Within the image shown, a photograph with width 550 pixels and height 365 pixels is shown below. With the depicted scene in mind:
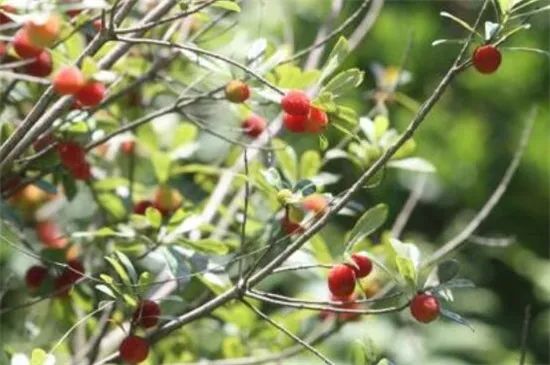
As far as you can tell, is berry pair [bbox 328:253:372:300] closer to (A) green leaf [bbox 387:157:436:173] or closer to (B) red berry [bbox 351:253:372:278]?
(B) red berry [bbox 351:253:372:278]

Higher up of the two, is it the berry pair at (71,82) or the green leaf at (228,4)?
the berry pair at (71,82)

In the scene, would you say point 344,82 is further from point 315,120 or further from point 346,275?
point 346,275

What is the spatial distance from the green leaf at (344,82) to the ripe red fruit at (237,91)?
8 centimetres

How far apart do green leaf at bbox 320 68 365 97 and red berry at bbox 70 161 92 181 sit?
0.28m

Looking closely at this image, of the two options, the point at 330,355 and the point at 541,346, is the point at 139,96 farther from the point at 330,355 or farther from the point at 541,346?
the point at 541,346

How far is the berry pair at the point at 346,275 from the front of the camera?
1045 millimetres

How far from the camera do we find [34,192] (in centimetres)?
147

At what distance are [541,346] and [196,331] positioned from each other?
146cm

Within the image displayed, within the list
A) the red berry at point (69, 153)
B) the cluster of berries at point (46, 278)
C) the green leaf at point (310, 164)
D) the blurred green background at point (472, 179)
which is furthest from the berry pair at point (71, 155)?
the blurred green background at point (472, 179)

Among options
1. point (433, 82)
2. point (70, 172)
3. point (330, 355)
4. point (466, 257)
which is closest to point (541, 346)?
point (466, 257)

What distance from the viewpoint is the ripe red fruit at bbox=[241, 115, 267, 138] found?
1290mm

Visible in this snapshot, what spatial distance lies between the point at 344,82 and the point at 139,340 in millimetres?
258

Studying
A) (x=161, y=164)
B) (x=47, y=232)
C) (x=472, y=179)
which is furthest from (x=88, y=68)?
(x=472, y=179)

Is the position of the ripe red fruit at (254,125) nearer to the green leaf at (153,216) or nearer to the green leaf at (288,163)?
the green leaf at (288,163)
